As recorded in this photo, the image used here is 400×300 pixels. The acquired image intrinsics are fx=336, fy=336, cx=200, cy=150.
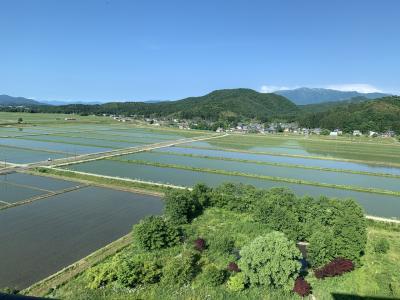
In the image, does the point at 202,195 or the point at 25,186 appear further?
the point at 25,186

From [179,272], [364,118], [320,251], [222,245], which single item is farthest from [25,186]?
[364,118]

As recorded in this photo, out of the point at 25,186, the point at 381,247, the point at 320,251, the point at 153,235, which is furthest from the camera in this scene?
the point at 25,186

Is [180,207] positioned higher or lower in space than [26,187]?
higher

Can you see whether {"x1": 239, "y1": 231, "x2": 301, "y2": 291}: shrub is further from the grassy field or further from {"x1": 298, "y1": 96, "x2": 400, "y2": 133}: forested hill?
→ {"x1": 298, "y1": 96, "x2": 400, "y2": 133}: forested hill

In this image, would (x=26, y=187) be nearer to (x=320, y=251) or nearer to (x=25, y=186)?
(x=25, y=186)

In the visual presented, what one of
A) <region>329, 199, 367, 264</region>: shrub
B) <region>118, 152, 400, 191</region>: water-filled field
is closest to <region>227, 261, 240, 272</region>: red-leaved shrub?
<region>329, 199, 367, 264</region>: shrub

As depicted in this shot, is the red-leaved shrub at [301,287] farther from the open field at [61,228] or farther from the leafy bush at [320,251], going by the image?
the open field at [61,228]
